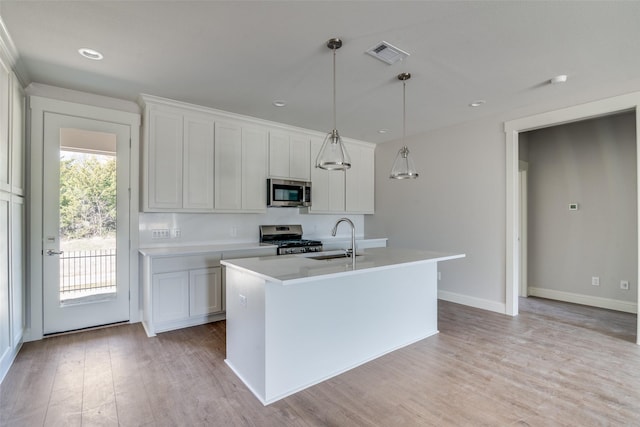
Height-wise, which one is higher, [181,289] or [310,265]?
[310,265]

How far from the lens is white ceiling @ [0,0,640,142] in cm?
200

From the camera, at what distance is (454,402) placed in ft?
6.91

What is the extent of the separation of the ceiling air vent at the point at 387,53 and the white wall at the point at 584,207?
11.6 ft

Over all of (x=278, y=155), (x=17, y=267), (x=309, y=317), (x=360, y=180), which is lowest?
(x=309, y=317)

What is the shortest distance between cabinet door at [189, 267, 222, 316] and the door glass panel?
89 centimetres

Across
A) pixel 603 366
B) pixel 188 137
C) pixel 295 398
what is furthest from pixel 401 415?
pixel 188 137

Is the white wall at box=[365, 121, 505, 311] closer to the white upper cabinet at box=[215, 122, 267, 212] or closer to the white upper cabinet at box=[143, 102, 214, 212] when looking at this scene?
the white upper cabinet at box=[215, 122, 267, 212]

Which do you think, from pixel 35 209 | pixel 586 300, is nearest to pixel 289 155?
pixel 35 209

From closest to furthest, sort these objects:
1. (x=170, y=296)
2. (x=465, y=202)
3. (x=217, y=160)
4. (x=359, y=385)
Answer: (x=359, y=385), (x=170, y=296), (x=217, y=160), (x=465, y=202)

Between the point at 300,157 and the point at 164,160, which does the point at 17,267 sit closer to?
the point at 164,160

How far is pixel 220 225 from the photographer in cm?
426

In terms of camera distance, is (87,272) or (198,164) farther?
(198,164)

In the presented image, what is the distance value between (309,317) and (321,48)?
2024 mm

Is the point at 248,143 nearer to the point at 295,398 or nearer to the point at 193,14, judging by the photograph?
the point at 193,14
